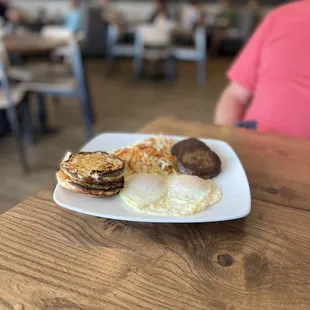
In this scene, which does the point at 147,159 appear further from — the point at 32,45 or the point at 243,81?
the point at 32,45

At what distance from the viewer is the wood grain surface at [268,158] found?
0.72m

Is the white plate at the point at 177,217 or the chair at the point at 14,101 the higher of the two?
the white plate at the point at 177,217

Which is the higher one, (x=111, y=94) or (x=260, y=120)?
(x=260, y=120)

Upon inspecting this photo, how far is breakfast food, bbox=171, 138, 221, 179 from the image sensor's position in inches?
27.3

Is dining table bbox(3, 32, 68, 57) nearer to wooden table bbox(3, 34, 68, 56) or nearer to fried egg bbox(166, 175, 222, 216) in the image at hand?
wooden table bbox(3, 34, 68, 56)

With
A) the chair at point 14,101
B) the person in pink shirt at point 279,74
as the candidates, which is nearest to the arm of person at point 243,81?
the person in pink shirt at point 279,74

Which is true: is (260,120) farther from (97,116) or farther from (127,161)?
(97,116)

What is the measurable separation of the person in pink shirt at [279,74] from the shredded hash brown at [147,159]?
1.79ft

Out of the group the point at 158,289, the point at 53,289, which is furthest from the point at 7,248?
the point at 158,289

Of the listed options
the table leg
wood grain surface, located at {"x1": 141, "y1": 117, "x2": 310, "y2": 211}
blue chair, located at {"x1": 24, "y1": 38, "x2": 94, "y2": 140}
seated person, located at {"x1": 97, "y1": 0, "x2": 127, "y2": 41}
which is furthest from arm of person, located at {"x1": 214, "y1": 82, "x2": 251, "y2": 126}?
seated person, located at {"x1": 97, "y1": 0, "x2": 127, "y2": 41}

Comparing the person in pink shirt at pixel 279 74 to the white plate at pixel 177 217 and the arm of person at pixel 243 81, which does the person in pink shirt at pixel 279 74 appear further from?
the white plate at pixel 177 217

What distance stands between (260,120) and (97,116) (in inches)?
103

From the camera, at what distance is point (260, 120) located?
1201 millimetres

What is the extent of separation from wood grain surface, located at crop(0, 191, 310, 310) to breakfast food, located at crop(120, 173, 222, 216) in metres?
0.04
